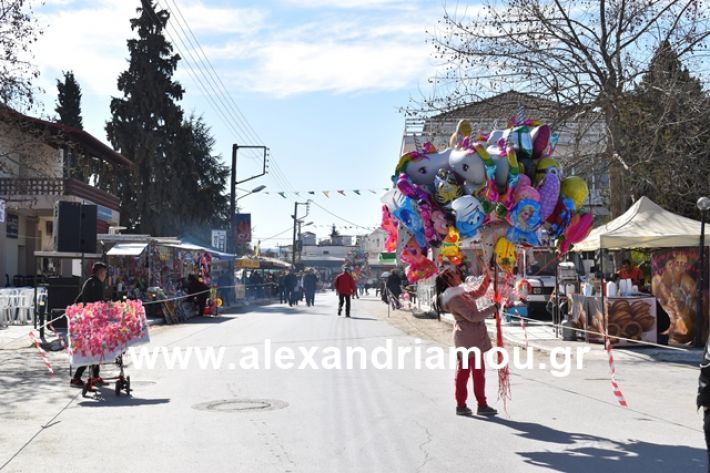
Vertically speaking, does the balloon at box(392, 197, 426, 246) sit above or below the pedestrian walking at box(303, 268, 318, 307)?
above

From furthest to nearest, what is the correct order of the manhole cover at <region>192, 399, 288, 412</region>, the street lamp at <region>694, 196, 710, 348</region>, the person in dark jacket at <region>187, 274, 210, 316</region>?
the person in dark jacket at <region>187, 274, 210, 316</region> < the street lamp at <region>694, 196, 710, 348</region> < the manhole cover at <region>192, 399, 288, 412</region>

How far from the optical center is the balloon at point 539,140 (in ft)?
27.8

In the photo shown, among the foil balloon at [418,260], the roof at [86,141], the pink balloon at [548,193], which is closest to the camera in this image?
the pink balloon at [548,193]

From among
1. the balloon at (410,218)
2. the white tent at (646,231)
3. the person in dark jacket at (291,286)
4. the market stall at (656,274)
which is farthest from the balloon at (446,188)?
the person in dark jacket at (291,286)

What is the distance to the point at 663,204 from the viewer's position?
28078 millimetres

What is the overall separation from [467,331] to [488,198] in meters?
1.60

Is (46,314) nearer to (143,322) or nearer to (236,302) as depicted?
(143,322)

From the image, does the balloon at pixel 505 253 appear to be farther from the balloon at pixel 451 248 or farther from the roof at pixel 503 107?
the roof at pixel 503 107

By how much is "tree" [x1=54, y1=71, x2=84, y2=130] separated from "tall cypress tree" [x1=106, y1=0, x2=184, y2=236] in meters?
3.64

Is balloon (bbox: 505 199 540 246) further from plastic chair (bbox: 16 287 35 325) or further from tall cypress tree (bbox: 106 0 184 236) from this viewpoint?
tall cypress tree (bbox: 106 0 184 236)

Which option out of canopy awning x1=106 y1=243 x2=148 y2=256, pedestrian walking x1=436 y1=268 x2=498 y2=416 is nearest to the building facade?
canopy awning x1=106 y1=243 x2=148 y2=256

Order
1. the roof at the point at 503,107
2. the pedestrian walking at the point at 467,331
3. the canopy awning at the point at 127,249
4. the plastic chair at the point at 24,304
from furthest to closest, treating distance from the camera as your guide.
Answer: the canopy awning at the point at 127,249
the plastic chair at the point at 24,304
the roof at the point at 503,107
the pedestrian walking at the point at 467,331

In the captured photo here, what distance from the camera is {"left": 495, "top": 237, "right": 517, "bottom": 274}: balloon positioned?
8.59m

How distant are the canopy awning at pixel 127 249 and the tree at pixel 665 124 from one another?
1502cm
